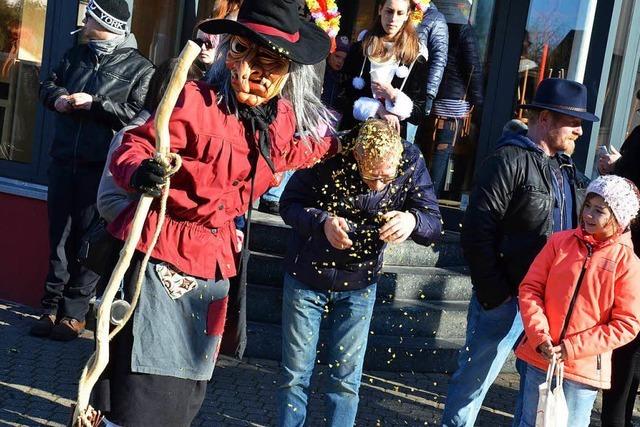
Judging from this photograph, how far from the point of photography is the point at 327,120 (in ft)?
11.9

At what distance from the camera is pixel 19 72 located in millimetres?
7227

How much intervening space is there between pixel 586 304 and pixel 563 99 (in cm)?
105

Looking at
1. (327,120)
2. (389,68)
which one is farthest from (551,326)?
(389,68)

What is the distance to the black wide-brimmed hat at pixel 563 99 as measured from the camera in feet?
14.3

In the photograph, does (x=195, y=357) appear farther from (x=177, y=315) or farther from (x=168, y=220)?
(x=168, y=220)

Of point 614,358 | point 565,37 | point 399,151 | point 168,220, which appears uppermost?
point 565,37

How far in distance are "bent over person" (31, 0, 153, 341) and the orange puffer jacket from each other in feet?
9.93

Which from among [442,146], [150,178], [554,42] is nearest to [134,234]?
[150,178]

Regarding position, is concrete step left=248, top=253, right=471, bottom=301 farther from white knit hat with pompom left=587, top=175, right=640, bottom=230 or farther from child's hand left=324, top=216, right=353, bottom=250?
white knit hat with pompom left=587, top=175, right=640, bottom=230

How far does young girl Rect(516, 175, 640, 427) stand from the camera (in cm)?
391

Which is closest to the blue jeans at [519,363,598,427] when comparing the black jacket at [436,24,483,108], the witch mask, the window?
the witch mask

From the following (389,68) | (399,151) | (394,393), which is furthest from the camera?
(389,68)

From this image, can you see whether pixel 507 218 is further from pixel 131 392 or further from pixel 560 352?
pixel 131 392

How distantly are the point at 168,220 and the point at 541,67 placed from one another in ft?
17.4
